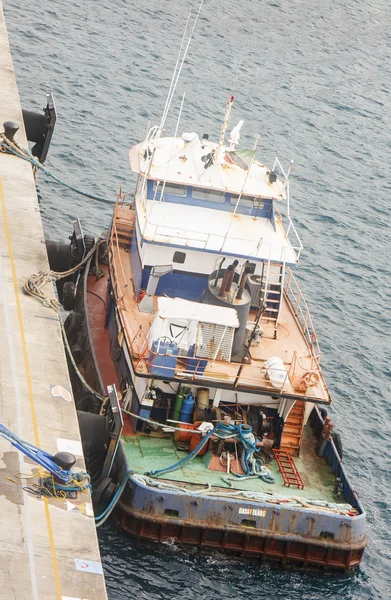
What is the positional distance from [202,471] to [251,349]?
3.88m

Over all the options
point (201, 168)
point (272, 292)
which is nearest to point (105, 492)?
point (272, 292)

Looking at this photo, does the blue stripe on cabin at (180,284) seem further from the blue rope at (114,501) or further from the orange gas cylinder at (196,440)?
the blue rope at (114,501)

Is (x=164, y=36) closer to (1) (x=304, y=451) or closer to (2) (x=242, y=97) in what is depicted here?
(2) (x=242, y=97)

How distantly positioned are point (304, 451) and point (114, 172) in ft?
69.9

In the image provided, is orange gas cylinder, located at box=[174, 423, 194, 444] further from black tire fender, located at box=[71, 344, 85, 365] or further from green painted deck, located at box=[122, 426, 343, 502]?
black tire fender, located at box=[71, 344, 85, 365]

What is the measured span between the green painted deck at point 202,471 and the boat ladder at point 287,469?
14cm

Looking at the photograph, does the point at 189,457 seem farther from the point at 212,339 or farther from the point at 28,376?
the point at 28,376

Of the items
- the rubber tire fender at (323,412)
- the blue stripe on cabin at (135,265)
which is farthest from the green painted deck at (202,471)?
the blue stripe on cabin at (135,265)

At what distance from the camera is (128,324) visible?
2872 centimetres

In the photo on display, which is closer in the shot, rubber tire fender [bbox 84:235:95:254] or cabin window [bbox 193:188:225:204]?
cabin window [bbox 193:188:225:204]

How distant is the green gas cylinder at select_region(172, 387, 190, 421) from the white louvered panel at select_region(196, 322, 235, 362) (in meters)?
0.97

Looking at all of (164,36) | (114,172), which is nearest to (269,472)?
(114,172)

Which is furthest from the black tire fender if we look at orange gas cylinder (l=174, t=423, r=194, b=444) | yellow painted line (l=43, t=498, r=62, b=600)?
yellow painted line (l=43, t=498, r=62, b=600)

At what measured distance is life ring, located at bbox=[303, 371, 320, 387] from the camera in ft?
90.5
